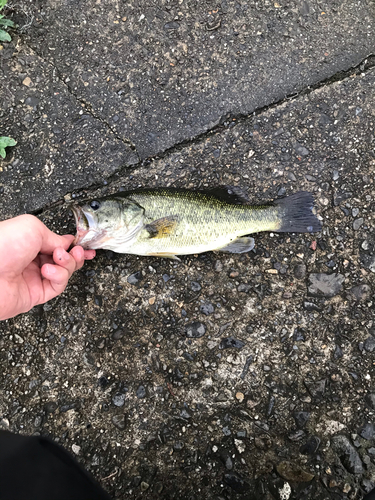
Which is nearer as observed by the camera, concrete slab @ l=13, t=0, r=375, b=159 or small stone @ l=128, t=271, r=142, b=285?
small stone @ l=128, t=271, r=142, b=285

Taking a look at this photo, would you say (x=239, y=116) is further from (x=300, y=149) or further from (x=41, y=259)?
(x=41, y=259)

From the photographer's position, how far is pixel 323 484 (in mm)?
3244

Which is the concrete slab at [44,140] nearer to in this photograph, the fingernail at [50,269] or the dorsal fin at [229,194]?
the dorsal fin at [229,194]

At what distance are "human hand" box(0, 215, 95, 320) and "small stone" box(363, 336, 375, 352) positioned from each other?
3172mm

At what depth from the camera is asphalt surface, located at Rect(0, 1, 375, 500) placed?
340 cm

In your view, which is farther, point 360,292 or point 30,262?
point 360,292

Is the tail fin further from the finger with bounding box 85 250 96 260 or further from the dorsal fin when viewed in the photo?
the finger with bounding box 85 250 96 260

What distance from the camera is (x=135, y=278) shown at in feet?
12.3

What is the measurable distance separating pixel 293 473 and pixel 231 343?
138cm

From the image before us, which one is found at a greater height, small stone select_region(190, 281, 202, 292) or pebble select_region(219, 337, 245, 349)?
small stone select_region(190, 281, 202, 292)

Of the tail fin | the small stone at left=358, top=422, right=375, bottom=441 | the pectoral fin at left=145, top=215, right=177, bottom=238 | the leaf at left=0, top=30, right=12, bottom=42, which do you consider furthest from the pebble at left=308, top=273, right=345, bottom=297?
the leaf at left=0, top=30, right=12, bottom=42

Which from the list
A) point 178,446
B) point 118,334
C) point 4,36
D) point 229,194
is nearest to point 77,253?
point 118,334

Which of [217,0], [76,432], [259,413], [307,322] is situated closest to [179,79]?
[217,0]

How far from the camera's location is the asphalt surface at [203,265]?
3.40 m
